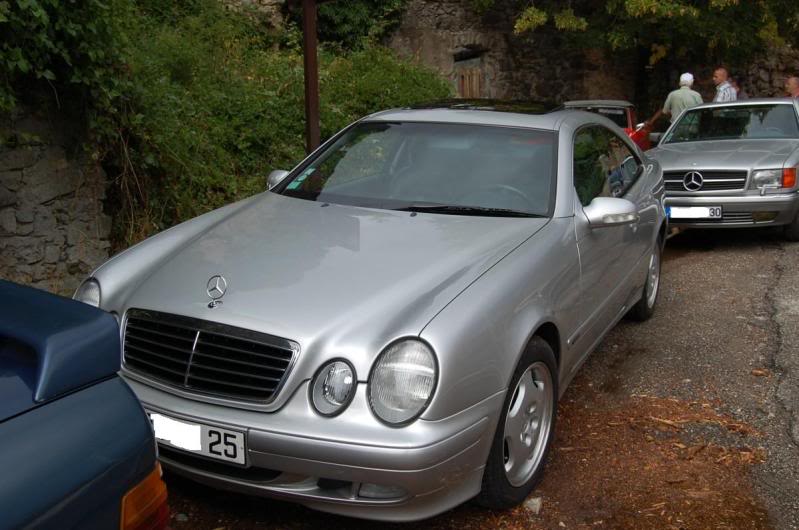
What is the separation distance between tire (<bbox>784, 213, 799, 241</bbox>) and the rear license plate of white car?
806 mm

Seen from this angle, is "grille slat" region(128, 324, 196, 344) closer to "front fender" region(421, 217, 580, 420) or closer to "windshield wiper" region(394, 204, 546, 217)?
"front fender" region(421, 217, 580, 420)

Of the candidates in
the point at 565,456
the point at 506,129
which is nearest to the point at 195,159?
the point at 506,129

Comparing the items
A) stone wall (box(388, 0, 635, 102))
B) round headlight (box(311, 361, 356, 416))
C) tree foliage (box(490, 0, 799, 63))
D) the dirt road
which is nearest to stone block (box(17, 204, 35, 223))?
the dirt road

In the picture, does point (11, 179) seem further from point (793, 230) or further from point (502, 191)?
point (793, 230)

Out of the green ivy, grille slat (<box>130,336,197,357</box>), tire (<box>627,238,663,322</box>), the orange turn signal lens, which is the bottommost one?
tire (<box>627,238,663,322</box>)

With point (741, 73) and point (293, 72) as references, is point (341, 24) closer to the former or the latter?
point (293, 72)

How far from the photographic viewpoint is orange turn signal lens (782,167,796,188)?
822 centimetres

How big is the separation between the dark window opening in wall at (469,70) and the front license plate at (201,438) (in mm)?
14736

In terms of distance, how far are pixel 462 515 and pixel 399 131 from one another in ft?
7.56

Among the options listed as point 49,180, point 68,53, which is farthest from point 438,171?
point 49,180

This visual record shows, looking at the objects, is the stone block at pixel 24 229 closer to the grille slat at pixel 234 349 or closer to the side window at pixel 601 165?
the grille slat at pixel 234 349

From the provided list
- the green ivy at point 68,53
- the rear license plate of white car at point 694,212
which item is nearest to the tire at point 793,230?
the rear license plate of white car at point 694,212

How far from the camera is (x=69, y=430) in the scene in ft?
5.88

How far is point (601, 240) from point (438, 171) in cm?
94
